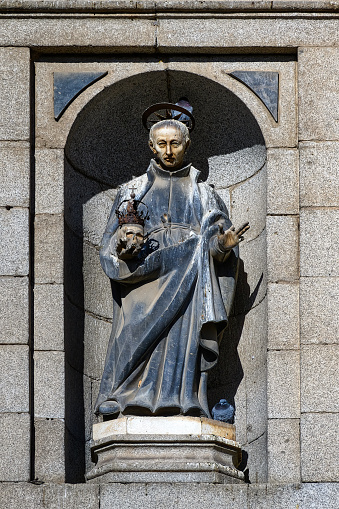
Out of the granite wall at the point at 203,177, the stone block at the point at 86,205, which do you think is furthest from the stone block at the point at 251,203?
the stone block at the point at 86,205

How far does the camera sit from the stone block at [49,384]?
1196cm

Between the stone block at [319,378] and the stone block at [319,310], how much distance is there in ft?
0.26

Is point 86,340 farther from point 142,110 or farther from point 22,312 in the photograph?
point 142,110

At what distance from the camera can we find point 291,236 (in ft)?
40.5

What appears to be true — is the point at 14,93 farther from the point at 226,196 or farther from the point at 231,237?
the point at 231,237

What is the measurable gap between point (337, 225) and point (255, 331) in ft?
3.36

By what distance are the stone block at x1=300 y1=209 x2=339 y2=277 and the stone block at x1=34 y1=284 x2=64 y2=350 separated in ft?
5.78

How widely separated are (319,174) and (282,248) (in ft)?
2.01

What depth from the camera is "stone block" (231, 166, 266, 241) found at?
12.8 m

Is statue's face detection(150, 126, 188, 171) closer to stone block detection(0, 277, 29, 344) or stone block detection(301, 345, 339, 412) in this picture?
stone block detection(0, 277, 29, 344)

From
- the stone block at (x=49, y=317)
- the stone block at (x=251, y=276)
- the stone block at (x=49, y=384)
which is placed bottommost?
the stone block at (x=49, y=384)

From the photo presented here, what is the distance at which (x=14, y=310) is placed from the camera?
39.7 feet

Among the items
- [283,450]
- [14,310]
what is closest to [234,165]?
[14,310]

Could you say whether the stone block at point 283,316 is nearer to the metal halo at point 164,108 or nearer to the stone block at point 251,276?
the stone block at point 251,276
